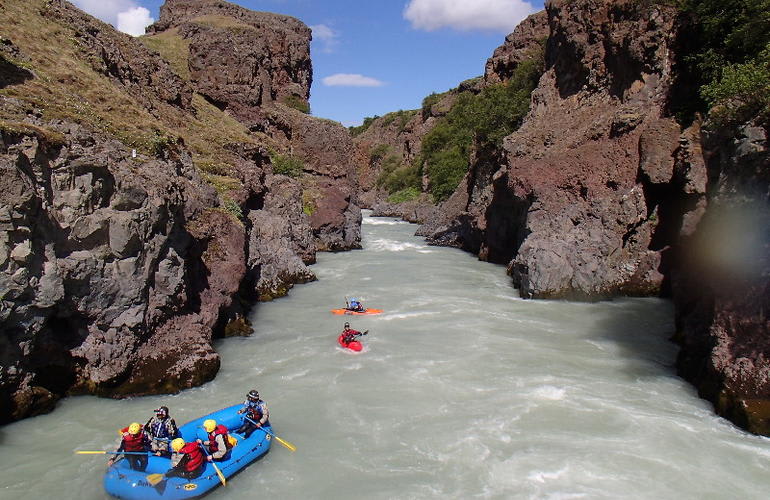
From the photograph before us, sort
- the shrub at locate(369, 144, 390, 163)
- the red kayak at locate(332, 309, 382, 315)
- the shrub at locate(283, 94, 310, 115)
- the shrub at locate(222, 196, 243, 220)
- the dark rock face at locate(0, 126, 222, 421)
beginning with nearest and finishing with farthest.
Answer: the dark rock face at locate(0, 126, 222, 421)
the red kayak at locate(332, 309, 382, 315)
the shrub at locate(222, 196, 243, 220)
the shrub at locate(283, 94, 310, 115)
the shrub at locate(369, 144, 390, 163)

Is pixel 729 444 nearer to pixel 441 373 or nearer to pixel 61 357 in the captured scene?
pixel 441 373

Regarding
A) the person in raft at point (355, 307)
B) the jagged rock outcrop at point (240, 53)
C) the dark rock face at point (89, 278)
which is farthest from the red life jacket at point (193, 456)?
the jagged rock outcrop at point (240, 53)

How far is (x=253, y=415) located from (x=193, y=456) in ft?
5.46

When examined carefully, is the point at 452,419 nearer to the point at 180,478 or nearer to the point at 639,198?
the point at 180,478

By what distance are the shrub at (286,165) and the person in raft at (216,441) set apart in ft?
92.8

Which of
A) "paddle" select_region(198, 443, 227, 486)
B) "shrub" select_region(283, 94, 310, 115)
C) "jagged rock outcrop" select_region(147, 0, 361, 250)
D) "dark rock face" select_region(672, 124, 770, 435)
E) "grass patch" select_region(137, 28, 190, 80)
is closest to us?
"paddle" select_region(198, 443, 227, 486)

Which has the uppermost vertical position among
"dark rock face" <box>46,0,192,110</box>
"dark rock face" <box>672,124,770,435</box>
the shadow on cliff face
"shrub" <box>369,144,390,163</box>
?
"shrub" <box>369,144,390,163</box>

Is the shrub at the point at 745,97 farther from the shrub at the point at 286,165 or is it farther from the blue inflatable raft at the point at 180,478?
the shrub at the point at 286,165

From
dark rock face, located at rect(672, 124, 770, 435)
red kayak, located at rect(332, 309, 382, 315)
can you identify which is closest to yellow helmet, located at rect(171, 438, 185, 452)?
red kayak, located at rect(332, 309, 382, 315)

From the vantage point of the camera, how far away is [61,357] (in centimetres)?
1166

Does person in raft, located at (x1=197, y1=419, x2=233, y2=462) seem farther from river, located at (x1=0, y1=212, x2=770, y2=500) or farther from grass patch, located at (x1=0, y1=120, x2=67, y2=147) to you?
grass patch, located at (x1=0, y1=120, x2=67, y2=147)

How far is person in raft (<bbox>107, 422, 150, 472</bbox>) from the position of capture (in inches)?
355

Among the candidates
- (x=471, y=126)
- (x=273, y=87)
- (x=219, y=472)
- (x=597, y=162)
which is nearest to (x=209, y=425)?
(x=219, y=472)

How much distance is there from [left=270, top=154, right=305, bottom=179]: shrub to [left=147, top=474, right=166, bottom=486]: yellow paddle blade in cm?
2911
